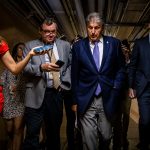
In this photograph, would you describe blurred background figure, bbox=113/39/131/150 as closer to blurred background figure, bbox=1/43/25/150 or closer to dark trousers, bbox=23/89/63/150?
dark trousers, bbox=23/89/63/150

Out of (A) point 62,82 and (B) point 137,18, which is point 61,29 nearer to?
(B) point 137,18

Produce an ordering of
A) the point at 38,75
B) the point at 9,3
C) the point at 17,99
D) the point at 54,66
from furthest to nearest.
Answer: the point at 9,3 → the point at 17,99 → the point at 38,75 → the point at 54,66

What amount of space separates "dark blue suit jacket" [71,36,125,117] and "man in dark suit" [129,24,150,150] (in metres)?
0.36

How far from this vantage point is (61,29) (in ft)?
33.1

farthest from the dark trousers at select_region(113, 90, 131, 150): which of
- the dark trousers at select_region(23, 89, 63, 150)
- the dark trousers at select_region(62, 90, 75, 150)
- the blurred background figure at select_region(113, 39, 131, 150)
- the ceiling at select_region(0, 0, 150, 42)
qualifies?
the ceiling at select_region(0, 0, 150, 42)

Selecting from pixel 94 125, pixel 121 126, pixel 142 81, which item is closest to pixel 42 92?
pixel 94 125

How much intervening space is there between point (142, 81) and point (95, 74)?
27.5 inches

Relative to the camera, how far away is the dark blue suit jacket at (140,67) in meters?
3.62

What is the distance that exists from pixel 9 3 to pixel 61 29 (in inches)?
184

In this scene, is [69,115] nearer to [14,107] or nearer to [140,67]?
[14,107]

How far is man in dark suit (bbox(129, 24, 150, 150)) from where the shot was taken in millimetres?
3602

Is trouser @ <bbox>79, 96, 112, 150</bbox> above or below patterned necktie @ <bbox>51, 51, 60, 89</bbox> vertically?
below

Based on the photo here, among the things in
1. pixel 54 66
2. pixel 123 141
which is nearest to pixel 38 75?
pixel 54 66

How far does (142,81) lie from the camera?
364cm
